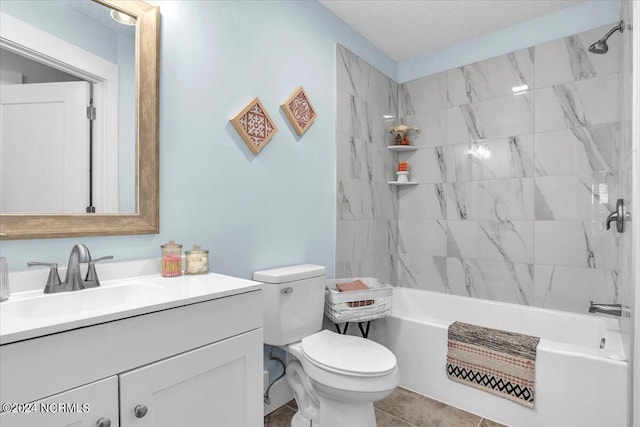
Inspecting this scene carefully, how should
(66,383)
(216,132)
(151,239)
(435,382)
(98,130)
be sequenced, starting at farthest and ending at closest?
(435,382) < (216,132) < (151,239) < (98,130) < (66,383)

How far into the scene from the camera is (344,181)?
258 cm

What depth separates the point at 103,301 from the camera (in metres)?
1.22

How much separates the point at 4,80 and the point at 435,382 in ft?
8.54

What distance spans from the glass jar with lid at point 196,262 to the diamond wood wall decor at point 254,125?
66 cm

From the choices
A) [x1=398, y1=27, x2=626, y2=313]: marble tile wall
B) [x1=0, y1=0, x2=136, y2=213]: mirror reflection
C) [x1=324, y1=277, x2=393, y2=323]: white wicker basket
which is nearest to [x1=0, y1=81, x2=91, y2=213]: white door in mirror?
[x1=0, y1=0, x2=136, y2=213]: mirror reflection

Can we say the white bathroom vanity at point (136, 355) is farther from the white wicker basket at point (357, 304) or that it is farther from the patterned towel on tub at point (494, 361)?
the patterned towel on tub at point (494, 361)

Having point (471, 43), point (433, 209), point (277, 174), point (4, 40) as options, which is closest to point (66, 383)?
point (4, 40)

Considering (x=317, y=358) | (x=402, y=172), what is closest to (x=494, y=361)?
(x=317, y=358)

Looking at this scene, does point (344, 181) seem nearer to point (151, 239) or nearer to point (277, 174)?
point (277, 174)

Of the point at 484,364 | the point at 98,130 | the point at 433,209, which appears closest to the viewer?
the point at 98,130

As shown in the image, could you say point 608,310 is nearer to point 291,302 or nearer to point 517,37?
point 291,302

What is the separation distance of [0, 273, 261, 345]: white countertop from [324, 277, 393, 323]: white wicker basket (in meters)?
0.88

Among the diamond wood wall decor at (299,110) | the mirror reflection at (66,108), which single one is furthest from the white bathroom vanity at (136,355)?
the diamond wood wall decor at (299,110)

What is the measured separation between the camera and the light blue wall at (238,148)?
5.11 feet
